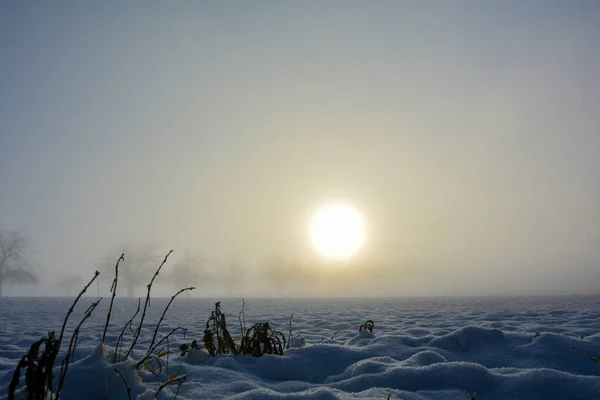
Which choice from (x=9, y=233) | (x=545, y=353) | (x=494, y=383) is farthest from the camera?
(x=9, y=233)

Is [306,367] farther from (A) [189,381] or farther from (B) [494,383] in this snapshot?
(B) [494,383]

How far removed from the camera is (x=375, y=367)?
2928 mm

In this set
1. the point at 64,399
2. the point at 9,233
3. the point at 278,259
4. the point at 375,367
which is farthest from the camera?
the point at 278,259

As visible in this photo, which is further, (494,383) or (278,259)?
(278,259)

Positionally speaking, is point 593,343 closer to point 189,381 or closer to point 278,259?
point 189,381

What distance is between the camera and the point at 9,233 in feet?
136

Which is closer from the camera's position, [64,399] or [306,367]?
[64,399]

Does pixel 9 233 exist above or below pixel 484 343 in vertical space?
above

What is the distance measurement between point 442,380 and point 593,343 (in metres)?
2.31

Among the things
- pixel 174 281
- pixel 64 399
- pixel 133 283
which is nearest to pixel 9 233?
pixel 133 283

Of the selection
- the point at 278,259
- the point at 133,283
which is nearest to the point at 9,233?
the point at 133,283

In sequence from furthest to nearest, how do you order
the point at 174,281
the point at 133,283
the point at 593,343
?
the point at 174,281, the point at 133,283, the point at 593,343

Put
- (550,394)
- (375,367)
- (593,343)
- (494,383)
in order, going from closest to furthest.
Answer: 1. (550,394)
2. (494,383)
3. (375,367)
4. (593,343)

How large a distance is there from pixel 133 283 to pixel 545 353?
6166 centimetres
